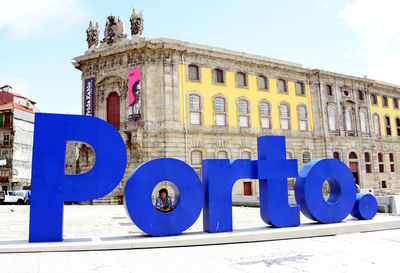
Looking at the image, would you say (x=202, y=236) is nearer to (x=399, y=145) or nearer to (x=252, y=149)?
(x=252, y=149)

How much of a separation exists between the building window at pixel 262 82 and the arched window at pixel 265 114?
122cm

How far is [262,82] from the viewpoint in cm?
2719

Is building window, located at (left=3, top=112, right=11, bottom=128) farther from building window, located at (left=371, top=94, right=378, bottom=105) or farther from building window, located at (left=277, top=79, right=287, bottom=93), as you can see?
building window, located at (left=371, top=94, right=378, bottom=105)

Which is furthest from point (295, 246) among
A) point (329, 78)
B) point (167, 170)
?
point (329, 78)

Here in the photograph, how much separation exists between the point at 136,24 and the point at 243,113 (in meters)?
10.2

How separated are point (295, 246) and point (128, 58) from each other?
62.6ft

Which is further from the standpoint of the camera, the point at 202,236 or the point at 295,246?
the point at 202,236

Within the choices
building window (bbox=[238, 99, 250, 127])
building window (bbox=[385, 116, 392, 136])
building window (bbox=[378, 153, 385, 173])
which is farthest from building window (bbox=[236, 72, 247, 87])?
building window (bbox=[385, 116, 392, 136])

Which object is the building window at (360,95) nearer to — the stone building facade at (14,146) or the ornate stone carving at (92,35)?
the ornate stone carving at (92,35)

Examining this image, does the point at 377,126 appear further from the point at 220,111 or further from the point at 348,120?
the point at 220,111

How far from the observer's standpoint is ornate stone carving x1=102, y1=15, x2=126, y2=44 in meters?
24.5

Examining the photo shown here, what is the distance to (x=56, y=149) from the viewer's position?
26.3ft

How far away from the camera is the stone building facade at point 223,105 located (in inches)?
896

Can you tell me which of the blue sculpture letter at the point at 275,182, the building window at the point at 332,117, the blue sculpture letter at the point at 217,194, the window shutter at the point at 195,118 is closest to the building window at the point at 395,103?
the building window at the point at 332,117
